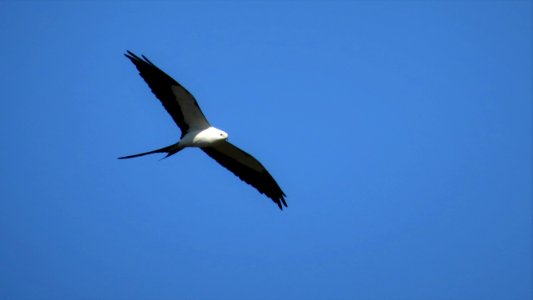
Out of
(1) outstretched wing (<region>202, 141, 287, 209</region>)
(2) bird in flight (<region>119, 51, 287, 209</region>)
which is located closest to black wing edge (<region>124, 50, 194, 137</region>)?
(2) bird in flight (<region>119, 51, 287, 209</region>)

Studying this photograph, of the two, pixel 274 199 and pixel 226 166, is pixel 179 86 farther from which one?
pixel 274 199

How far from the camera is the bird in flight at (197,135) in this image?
11.5m

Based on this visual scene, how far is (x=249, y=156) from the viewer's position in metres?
12.3

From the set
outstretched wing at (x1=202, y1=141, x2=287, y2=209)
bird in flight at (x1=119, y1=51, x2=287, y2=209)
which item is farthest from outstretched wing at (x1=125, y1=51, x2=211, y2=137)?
outstretched wing at (x1=202, y1=141, x2=287, y2=209)

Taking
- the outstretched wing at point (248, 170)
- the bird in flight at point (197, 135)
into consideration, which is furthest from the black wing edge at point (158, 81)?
the outstretched wing at point (248, 170)

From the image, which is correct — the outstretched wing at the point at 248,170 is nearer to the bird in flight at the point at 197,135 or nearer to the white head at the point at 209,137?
the bird in flight at the point at 197,135

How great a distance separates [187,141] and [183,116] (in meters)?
0.45

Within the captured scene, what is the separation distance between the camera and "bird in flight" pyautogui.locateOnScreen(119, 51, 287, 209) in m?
11.5

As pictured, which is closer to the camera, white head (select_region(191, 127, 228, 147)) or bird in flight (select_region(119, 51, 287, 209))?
bird in flight (select_region(119, 51, 287, 209))

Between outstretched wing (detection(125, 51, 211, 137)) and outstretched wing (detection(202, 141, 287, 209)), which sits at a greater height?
outstretched wing (detection(125, 51, 211, 137))

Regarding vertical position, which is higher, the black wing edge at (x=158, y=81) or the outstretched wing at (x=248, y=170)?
the black wing edge at (x=158, y=81)

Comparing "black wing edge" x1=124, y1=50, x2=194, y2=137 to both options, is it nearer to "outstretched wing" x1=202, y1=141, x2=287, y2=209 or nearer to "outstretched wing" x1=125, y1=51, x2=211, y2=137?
"outstretched wing" x1=125, y1=51, x2=211, y2=137

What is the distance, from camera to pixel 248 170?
12.7 meters

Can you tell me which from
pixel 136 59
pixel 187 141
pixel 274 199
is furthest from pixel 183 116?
pixel 274 199
